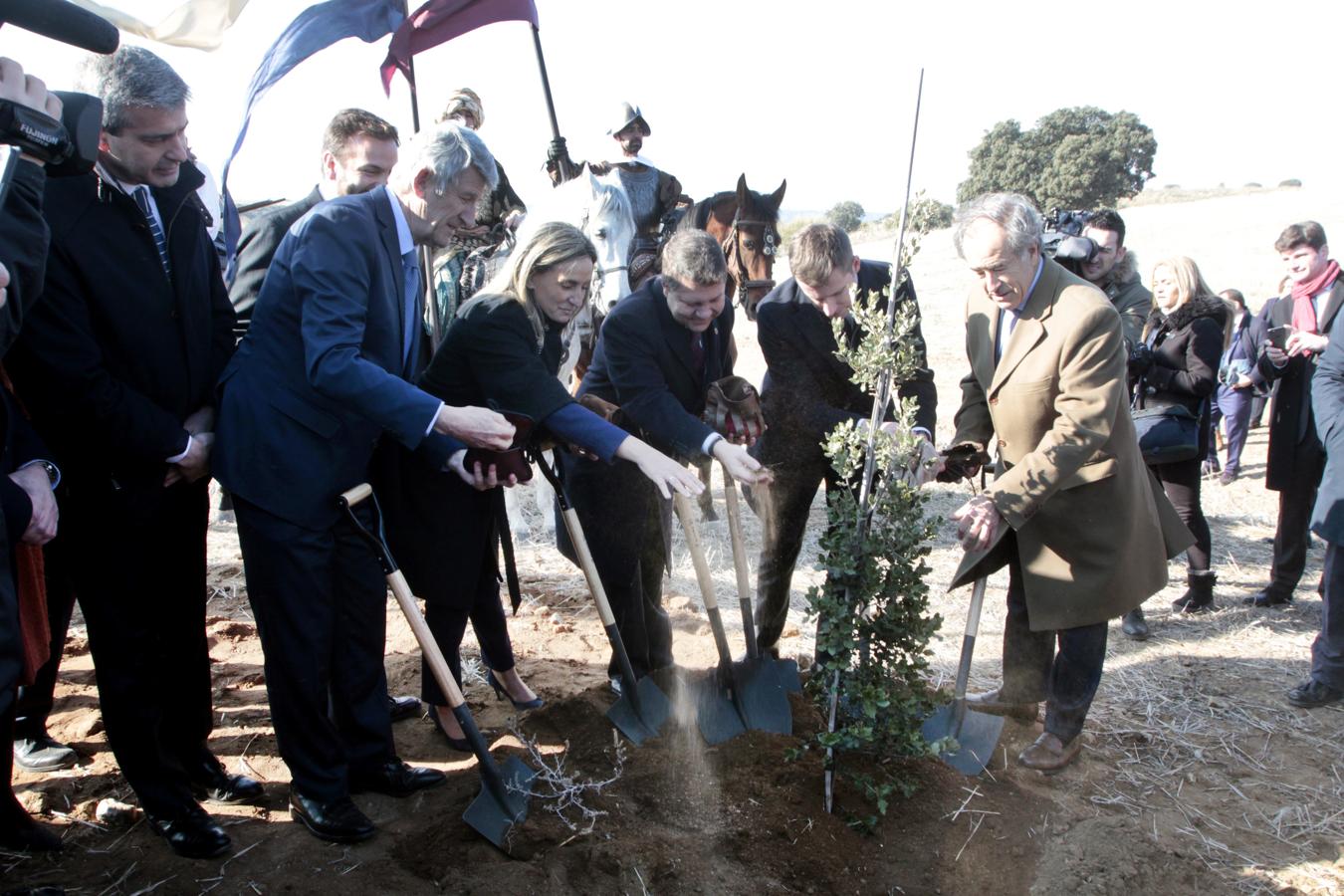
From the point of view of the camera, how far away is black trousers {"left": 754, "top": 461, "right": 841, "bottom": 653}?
4160 mm

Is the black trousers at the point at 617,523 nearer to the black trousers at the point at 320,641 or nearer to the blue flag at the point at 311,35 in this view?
the black trousers at the point at 320,641

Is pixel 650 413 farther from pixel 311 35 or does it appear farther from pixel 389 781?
pixel 311 35

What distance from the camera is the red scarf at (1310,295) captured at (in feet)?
17.0

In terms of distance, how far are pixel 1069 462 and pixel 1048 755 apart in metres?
1.22

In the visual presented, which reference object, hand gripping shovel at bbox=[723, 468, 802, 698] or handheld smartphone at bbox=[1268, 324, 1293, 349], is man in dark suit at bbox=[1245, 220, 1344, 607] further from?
hand gripping shovel at bbox=[723, 468, 802, 698]

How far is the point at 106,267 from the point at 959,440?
3088mm

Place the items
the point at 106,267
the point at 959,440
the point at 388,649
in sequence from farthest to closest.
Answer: the point at 388,649
the point at 959,440
the point at 106,267

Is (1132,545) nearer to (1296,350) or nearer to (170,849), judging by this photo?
(1296,350)

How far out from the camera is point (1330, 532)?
4012 mm

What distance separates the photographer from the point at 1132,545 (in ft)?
11.5

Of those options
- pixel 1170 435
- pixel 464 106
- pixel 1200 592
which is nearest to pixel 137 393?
pixel 464 106

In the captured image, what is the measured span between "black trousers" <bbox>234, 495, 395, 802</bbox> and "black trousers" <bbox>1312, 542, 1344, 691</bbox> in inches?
155

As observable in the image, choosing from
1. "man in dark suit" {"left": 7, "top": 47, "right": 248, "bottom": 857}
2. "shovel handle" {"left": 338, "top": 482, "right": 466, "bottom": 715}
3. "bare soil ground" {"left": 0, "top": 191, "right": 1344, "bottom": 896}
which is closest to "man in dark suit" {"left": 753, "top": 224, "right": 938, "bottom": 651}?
"bare soil ground" {"left": 0, "top": 191, "right": 1344, "bottom": 896}

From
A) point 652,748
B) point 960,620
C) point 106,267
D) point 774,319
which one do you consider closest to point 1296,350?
point 960,620
